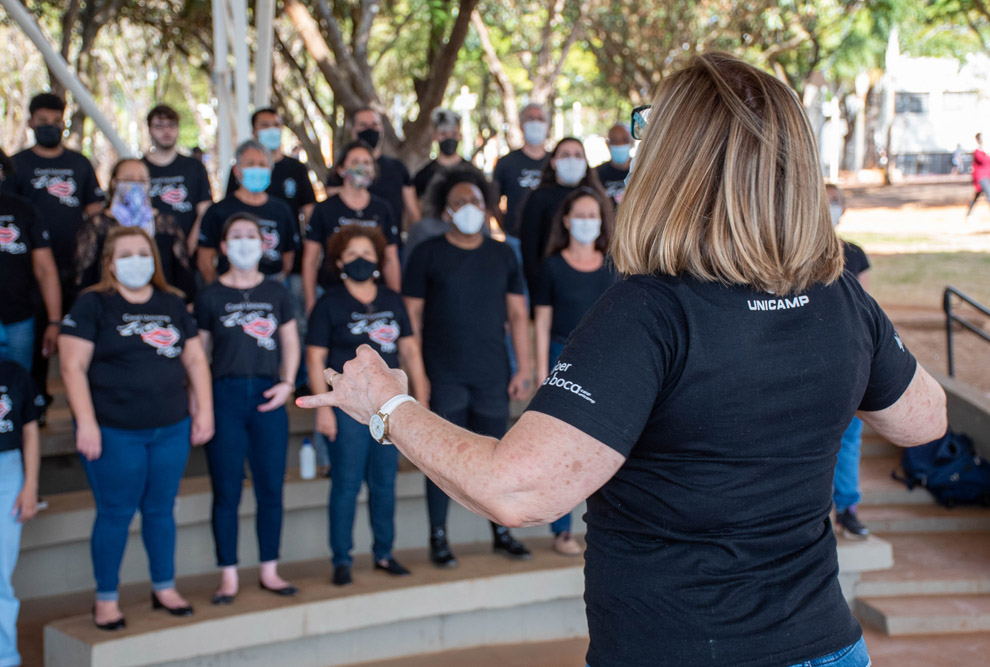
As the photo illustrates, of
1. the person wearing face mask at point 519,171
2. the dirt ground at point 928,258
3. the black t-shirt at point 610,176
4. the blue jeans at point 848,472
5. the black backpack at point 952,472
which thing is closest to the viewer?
the blue jeans at point 848,472

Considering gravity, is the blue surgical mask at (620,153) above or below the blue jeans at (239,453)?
above

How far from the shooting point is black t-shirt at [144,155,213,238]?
7.14 metres

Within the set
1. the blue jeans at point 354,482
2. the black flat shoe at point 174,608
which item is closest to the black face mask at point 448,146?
the blue jeans at point 354,482

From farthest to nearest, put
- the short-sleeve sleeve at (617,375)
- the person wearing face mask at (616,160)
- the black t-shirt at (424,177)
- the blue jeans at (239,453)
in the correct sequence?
the black t-shirt at (424,177) → the person wearing face mask at (616,160) → the blue jeans at (239,453) → the short-sleeve sleeve at (617,375)

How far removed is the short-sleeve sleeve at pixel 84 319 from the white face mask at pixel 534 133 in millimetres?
4026

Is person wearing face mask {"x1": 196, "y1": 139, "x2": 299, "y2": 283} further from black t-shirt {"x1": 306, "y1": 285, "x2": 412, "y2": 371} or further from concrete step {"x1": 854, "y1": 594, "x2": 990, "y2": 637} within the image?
concrete step {"x1": 854, "y1": 594, "x2": 990, "y2": 637}

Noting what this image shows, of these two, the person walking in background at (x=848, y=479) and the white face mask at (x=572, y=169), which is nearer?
the person walking in background at (x=848, y=479)

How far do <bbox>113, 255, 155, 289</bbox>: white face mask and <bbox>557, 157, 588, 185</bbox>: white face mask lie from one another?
119 inches

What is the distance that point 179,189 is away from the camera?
7.17m

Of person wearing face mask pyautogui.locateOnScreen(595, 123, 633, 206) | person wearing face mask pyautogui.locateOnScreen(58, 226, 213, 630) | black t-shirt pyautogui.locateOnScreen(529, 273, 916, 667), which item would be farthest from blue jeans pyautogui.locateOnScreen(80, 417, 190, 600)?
person wearing face mask pyautogui.locateOnScreen(595, 123, 633, 206)

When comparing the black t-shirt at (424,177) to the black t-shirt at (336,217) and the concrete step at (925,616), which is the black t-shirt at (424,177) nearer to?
Result: the black t-shirt at (336,217)

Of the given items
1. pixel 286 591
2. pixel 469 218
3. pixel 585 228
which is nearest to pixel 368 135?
pixel 469 218

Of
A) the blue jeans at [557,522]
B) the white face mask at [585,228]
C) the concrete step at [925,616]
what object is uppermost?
the white face mask at [585,228]

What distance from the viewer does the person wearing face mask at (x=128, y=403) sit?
4.94 metres
